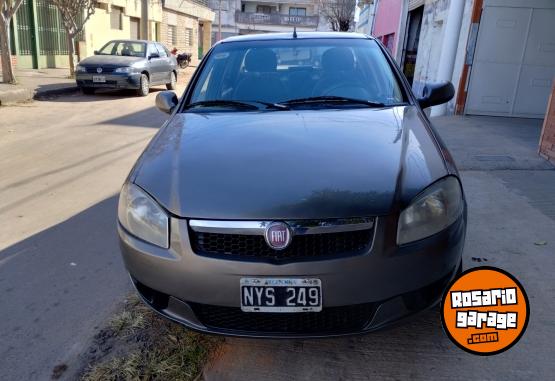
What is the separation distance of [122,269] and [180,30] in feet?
108

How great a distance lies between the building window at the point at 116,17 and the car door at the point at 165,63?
9298 millimetres

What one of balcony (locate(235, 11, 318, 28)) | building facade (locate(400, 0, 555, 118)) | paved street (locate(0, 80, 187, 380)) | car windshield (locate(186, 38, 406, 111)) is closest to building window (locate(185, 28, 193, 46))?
balcony (locate(235, 11, 318, 28))

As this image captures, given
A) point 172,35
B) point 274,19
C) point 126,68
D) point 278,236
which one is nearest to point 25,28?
point 126,68

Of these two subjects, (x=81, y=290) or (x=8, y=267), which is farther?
(x=8, y=267)

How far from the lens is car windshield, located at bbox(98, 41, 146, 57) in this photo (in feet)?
44.4

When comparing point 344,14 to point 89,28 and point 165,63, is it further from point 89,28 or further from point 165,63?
point 165,63

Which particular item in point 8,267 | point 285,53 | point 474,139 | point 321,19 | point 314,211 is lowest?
point 8,267

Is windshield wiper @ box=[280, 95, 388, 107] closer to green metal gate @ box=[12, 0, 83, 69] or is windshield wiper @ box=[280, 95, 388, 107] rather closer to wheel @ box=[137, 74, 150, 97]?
wheel @ box=[137, 74, 150, 97]

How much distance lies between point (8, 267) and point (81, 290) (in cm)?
67

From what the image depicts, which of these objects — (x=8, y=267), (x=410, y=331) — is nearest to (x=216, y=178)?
(x=410, y=331)

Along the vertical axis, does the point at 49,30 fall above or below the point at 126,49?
above

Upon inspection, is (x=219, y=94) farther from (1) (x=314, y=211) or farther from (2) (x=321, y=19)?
(2) (x=321, y=19)

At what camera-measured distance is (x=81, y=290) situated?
2.93m

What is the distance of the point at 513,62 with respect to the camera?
884cm
